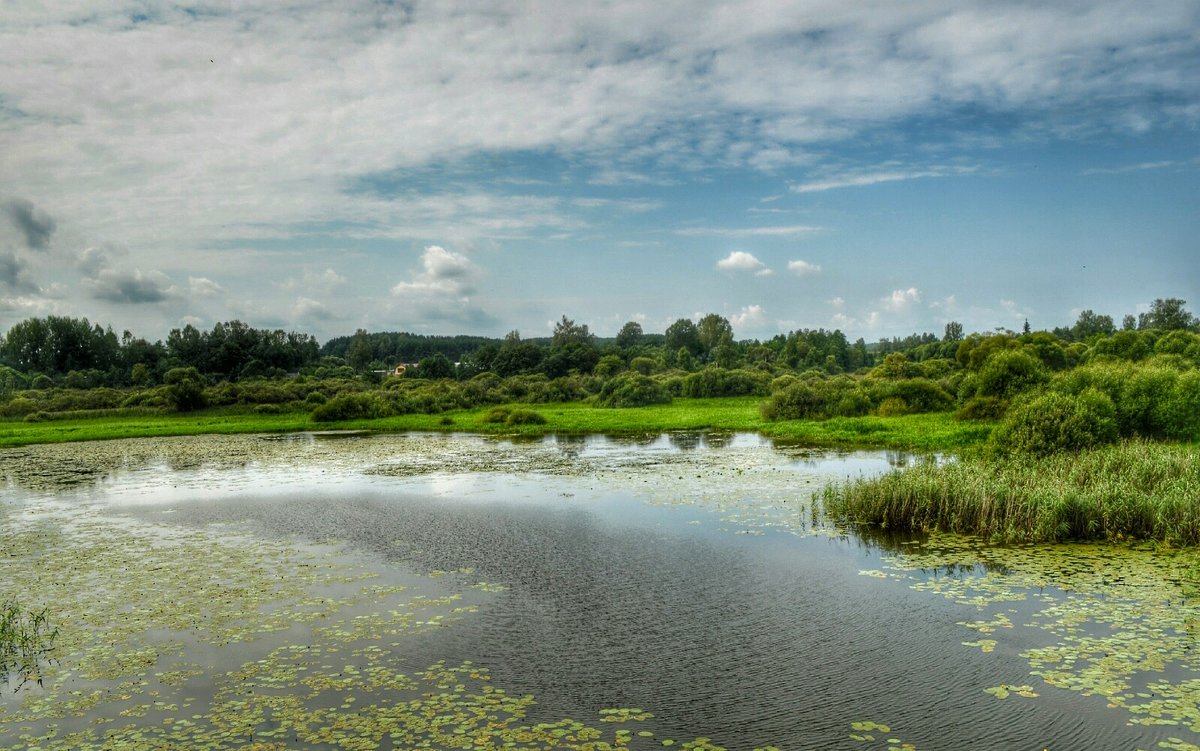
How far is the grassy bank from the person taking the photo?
1356 inches

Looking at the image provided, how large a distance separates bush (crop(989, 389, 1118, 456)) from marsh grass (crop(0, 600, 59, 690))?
72.2 ft

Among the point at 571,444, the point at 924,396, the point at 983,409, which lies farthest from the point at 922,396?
the point at 571,444

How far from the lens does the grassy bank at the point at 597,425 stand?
34.4m

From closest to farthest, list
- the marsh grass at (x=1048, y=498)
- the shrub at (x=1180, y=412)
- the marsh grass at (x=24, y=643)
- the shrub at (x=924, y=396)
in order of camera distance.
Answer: the marsh grass at (x=24, y=643)
the marsh grass at (x=1048, y=498)
the shrub at (x=1180, y=412)
the shrub at (x=924, y=396)

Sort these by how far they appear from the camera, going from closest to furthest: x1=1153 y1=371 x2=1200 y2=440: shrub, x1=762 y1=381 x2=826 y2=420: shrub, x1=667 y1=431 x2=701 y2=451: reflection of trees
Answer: x1=1153 y1=371 x2=1200 y2=440: shrub → x1=667 y1=431 x2=701 y2=451: reflection of trees → x1=762 y1=381 x2=826 y2=420: shrub

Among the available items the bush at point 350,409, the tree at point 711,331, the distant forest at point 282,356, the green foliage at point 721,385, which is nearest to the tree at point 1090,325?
the distant forest at point 282,356

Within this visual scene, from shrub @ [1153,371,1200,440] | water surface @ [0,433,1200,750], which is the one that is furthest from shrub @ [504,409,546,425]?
shrub @ [1153,371,1200,440]

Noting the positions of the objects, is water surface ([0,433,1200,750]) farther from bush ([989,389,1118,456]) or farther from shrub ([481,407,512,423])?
shrub ([481,407,512,423])

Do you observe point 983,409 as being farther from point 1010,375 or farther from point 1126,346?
point 1126,346

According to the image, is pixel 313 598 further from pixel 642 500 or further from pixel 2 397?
pixel 2 397

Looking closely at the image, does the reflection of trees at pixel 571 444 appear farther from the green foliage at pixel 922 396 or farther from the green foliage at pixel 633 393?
the green foliage at pixel 633 393

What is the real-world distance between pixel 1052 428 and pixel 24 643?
2346 centimetres

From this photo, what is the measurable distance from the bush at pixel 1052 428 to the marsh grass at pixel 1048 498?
1022mm

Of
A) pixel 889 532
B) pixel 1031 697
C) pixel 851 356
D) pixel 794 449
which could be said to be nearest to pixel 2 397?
pixel 794 449
